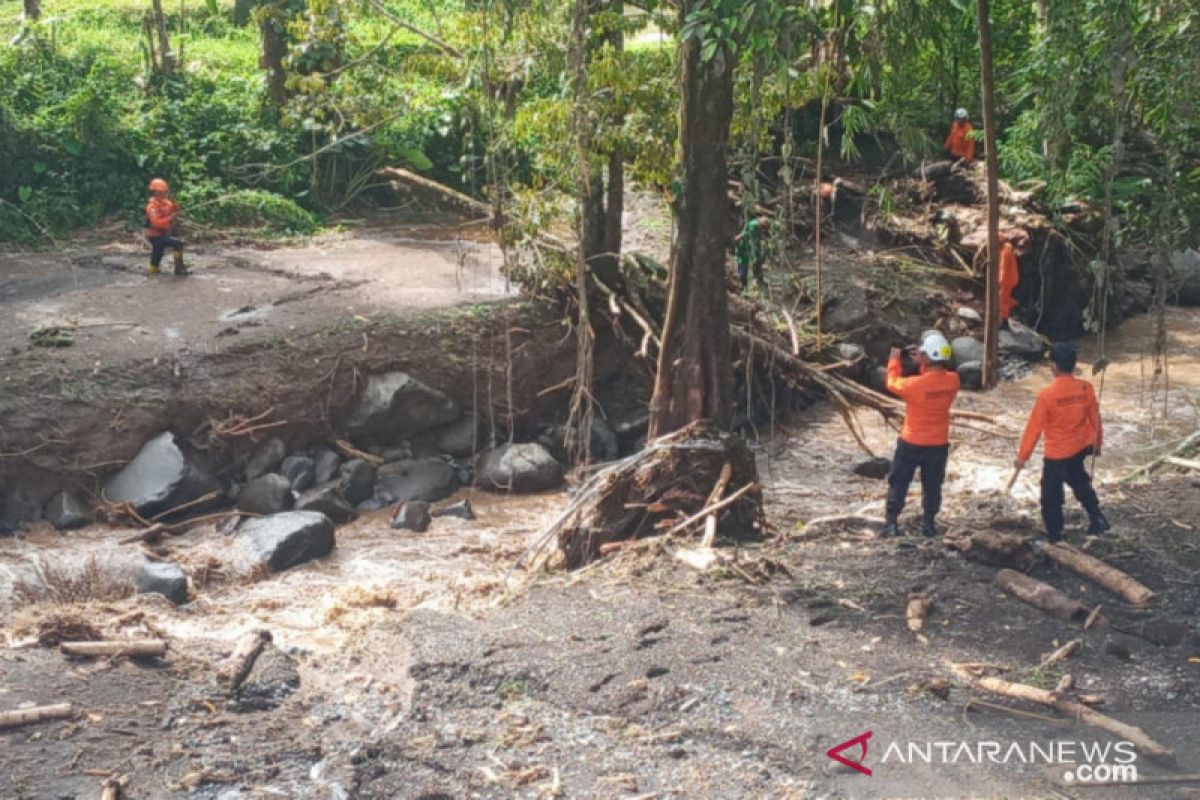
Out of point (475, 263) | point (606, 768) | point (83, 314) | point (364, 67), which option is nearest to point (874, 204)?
point (475, 263)

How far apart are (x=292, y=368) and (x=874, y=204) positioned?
343 inches

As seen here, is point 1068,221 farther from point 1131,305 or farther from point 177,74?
point 177,74

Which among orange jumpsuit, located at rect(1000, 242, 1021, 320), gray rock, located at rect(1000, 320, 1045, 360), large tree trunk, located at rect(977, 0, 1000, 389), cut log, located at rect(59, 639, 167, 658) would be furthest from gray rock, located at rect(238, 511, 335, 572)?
orange jumpsuit, located at rect(1000, 242, 1021, 320)

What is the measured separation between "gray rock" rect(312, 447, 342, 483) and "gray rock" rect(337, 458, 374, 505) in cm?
8

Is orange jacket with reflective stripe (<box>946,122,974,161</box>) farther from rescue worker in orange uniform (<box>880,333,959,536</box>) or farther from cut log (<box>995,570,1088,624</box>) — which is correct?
cut log (<box>995,570,1088,624</box>)

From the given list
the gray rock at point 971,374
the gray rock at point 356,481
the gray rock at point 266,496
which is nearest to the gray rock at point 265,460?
the gray rock at point 266,496

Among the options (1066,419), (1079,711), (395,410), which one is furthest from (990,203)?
(1079,711)

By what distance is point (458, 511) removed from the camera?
38.5 ft

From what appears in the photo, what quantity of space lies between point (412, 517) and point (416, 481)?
2.63ft

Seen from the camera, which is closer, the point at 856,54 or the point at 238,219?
the point at 856,54

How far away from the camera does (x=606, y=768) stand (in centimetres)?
610

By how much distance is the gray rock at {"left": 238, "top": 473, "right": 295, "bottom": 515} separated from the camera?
11398mm

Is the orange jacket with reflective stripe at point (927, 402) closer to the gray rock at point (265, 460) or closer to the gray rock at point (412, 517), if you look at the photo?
the gray rock at point (412, 517)

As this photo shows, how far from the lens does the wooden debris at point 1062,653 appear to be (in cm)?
679
